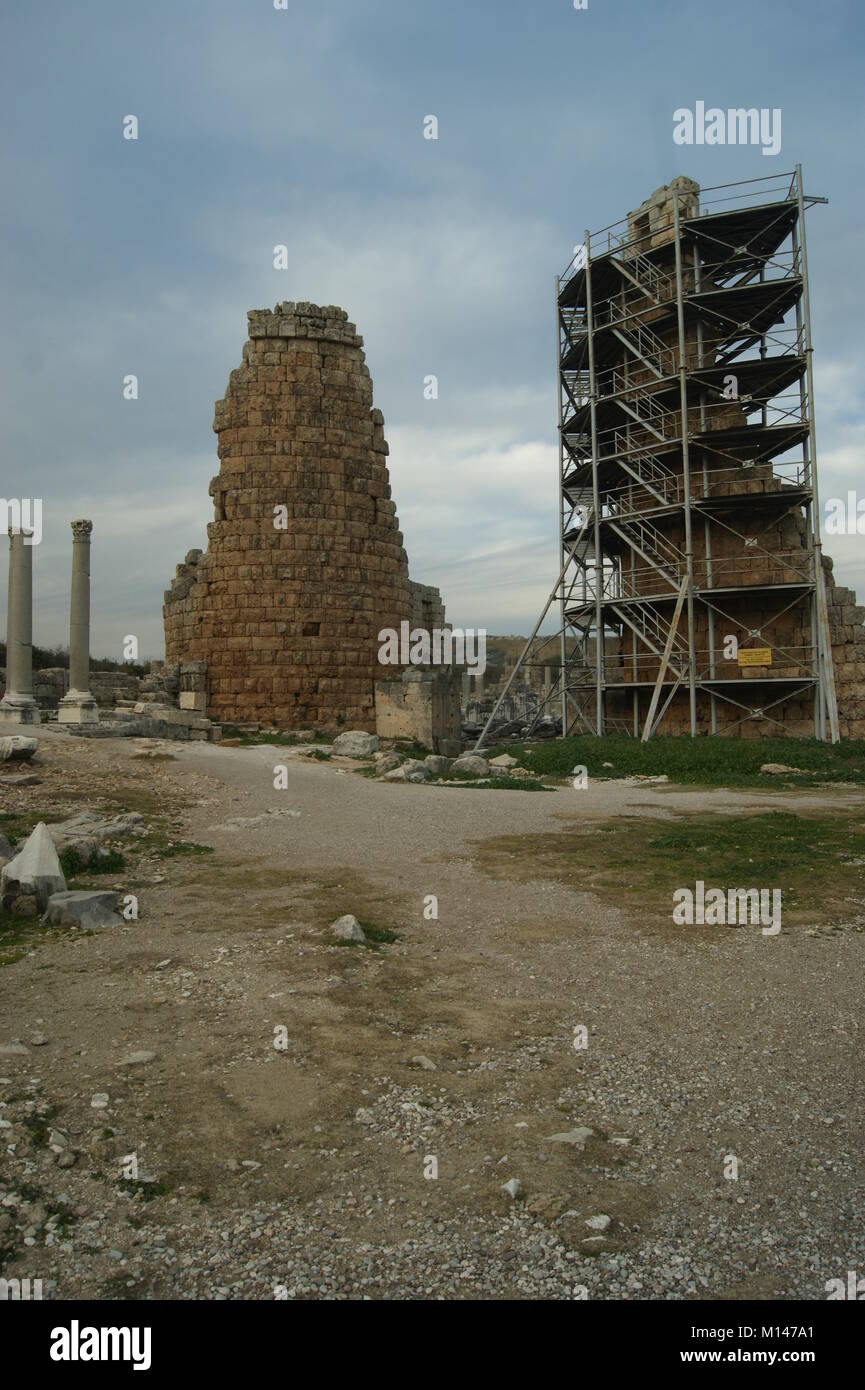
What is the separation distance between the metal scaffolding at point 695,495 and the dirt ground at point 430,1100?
1423cm

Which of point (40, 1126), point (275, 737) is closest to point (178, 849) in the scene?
point (40, 1126)

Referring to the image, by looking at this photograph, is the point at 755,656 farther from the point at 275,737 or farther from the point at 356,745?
the point at 275,737

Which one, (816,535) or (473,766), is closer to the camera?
(473,766)

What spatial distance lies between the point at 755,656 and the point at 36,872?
1804cm

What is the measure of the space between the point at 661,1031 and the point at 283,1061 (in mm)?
1805

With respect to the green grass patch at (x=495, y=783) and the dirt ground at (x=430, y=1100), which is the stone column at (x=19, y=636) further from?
the dirt ground at (x=430, y=1100)

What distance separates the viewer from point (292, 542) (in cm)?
2058

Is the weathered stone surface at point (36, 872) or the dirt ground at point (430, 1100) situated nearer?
the dirt ground at point (430, 1100)

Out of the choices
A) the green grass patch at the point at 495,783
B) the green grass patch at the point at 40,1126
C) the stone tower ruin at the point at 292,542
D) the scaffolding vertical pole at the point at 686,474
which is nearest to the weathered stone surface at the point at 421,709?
the stone tower ruin at the point at 292,542

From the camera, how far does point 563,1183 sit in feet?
9.69

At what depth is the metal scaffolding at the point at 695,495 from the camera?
2053 centimetres

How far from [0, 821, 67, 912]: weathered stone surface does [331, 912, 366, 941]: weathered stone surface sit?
2.11 m
